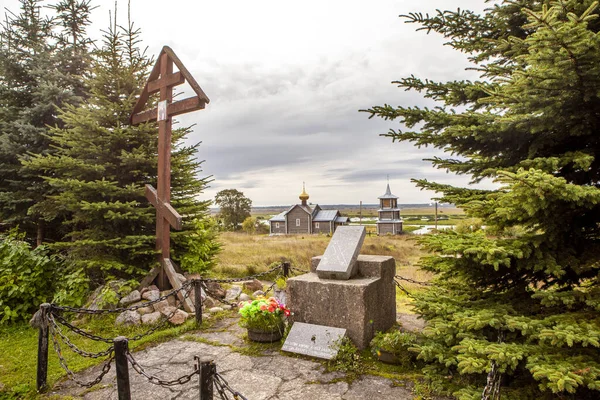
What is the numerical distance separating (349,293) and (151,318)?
13.0 ft

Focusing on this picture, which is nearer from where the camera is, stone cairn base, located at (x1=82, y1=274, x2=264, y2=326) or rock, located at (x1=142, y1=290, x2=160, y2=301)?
stone cairn base, located at (x1=82, y1=274, x2=264, y2=326)

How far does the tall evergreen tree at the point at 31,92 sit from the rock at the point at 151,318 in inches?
194

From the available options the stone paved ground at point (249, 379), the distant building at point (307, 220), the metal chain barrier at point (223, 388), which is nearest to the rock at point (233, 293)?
the stone paved ground at point (249, 379)

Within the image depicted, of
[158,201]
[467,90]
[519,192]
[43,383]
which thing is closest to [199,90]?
[158,201]

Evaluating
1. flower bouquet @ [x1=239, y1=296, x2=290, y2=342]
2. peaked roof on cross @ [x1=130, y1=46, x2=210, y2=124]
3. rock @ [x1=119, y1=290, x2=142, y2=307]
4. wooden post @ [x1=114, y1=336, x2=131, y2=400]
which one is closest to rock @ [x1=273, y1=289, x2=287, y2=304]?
flower bouquet @ [x1=239, y1=296, x2=290, y2=342]

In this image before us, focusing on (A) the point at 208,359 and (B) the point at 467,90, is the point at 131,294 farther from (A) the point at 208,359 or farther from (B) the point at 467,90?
(B) the point at 467,90

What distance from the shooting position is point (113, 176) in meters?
7.80

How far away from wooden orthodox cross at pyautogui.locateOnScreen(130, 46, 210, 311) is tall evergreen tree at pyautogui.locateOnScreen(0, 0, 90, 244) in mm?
3915

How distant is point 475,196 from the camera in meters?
4.36

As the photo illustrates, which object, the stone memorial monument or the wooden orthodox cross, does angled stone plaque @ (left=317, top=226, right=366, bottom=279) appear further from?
the wooden orthodox cross

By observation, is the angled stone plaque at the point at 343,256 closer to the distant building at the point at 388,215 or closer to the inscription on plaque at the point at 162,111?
the inscription on plaque at the point at 162,111

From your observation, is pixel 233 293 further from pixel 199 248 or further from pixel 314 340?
pixel 314 340

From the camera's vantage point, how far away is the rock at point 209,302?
753 centimetres

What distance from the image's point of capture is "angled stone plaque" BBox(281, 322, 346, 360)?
16.3ft
